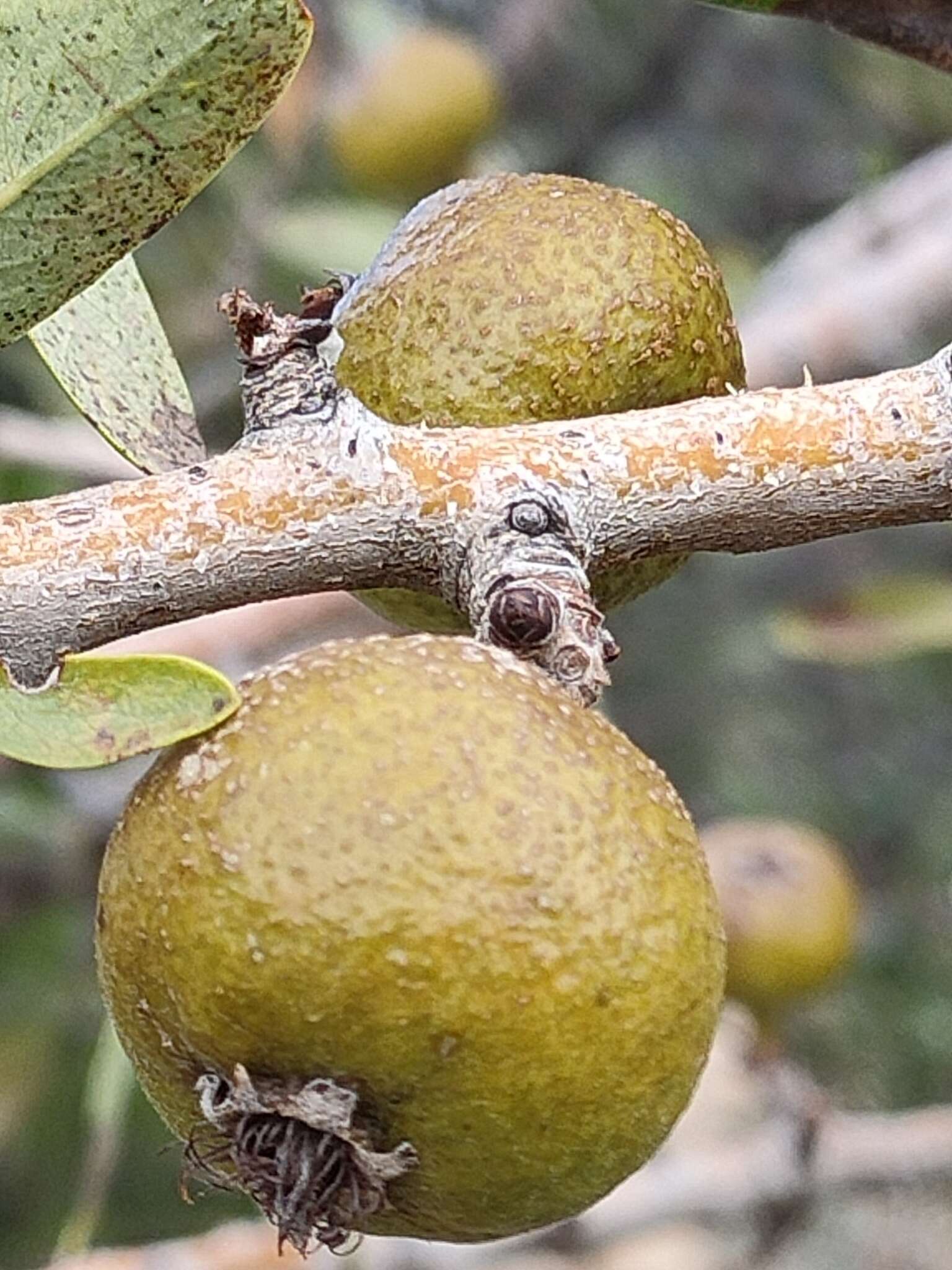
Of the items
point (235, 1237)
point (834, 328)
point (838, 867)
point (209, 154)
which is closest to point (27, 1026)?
point (235, 1237)

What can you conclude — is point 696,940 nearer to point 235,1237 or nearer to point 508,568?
point 508,568

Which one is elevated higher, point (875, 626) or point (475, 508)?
point (875, 626)

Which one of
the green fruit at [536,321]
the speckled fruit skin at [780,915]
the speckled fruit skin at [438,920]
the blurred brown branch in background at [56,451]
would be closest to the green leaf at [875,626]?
the speckled fruit skin at [780,915]

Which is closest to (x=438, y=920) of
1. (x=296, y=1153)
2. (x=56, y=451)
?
(x=296, y=1153)

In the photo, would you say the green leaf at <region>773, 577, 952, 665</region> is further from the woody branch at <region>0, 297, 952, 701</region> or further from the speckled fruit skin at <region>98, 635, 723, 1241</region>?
the speckled fruit skin at <region>98, 635, 723, 1241</region>

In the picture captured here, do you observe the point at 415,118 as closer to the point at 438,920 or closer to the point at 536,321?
the point at 536,321

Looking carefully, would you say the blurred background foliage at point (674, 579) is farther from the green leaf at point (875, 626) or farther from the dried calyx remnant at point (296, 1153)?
the dried calyx remnant at point (296, 1153)
